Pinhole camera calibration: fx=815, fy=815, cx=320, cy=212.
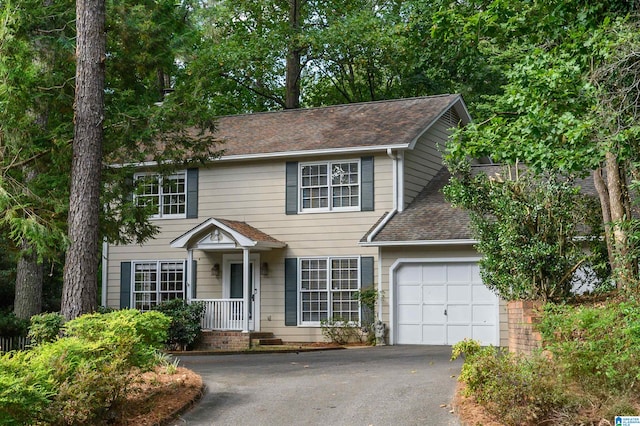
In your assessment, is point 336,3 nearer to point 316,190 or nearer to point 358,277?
point 316,190

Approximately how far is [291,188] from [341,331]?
3930 mm

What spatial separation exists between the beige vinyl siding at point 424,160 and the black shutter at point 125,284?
8168 millimetres

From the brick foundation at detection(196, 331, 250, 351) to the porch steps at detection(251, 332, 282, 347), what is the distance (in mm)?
346

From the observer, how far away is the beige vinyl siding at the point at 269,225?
20469mm

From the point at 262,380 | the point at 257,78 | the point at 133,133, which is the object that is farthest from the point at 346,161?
the point at 257,78

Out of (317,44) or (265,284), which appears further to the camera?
(317,44)

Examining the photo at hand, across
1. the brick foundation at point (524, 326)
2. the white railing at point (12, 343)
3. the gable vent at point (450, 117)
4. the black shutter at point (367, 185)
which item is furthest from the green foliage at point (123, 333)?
the gable vent at point (450, 117)

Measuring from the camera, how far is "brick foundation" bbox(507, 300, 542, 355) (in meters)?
11.0

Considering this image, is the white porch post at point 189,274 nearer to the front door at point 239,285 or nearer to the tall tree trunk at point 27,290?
the front door at point 239,285

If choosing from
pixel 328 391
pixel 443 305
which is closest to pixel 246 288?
pixel 443 305

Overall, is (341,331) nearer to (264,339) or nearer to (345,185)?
(264,339)

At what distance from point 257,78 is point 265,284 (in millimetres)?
11887

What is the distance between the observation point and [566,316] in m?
9.51

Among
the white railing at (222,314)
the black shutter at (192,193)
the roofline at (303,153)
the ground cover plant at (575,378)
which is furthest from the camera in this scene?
the black shutter at (192,193)
